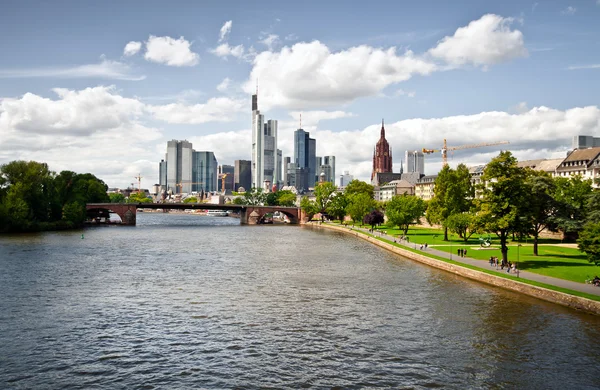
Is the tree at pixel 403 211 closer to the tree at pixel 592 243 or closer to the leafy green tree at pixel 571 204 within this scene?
the leafy green tree at pixel 571 204

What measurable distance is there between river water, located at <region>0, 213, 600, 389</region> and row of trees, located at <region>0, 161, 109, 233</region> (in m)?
61.9

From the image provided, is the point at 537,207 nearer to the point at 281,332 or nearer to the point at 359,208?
the point at 281,332

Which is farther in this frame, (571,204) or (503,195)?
(571,204)

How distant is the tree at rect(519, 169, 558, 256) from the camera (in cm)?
5978

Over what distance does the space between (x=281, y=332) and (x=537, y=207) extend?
41977mm

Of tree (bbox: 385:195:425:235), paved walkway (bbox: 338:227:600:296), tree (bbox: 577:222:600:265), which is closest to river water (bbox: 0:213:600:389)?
paved walkway (bbox: 338:227:600:296)

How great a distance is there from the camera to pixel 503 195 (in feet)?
196

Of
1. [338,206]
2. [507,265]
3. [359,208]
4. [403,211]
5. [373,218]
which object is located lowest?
[507,265]

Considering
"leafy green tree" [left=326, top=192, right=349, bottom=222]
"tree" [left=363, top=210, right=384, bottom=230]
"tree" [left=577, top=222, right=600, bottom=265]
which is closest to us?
"tree" [left=577, top=222, right=600, bottom=265]

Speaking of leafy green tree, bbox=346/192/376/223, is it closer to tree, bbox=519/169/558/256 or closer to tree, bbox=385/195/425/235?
tree, bbox=385/195/425/235

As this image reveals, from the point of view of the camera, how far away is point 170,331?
36.2 metres

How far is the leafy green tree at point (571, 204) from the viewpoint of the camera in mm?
75375

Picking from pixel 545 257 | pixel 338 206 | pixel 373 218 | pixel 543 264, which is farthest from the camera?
pixel 338 206

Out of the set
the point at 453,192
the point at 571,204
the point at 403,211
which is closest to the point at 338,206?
the point at 403,211
